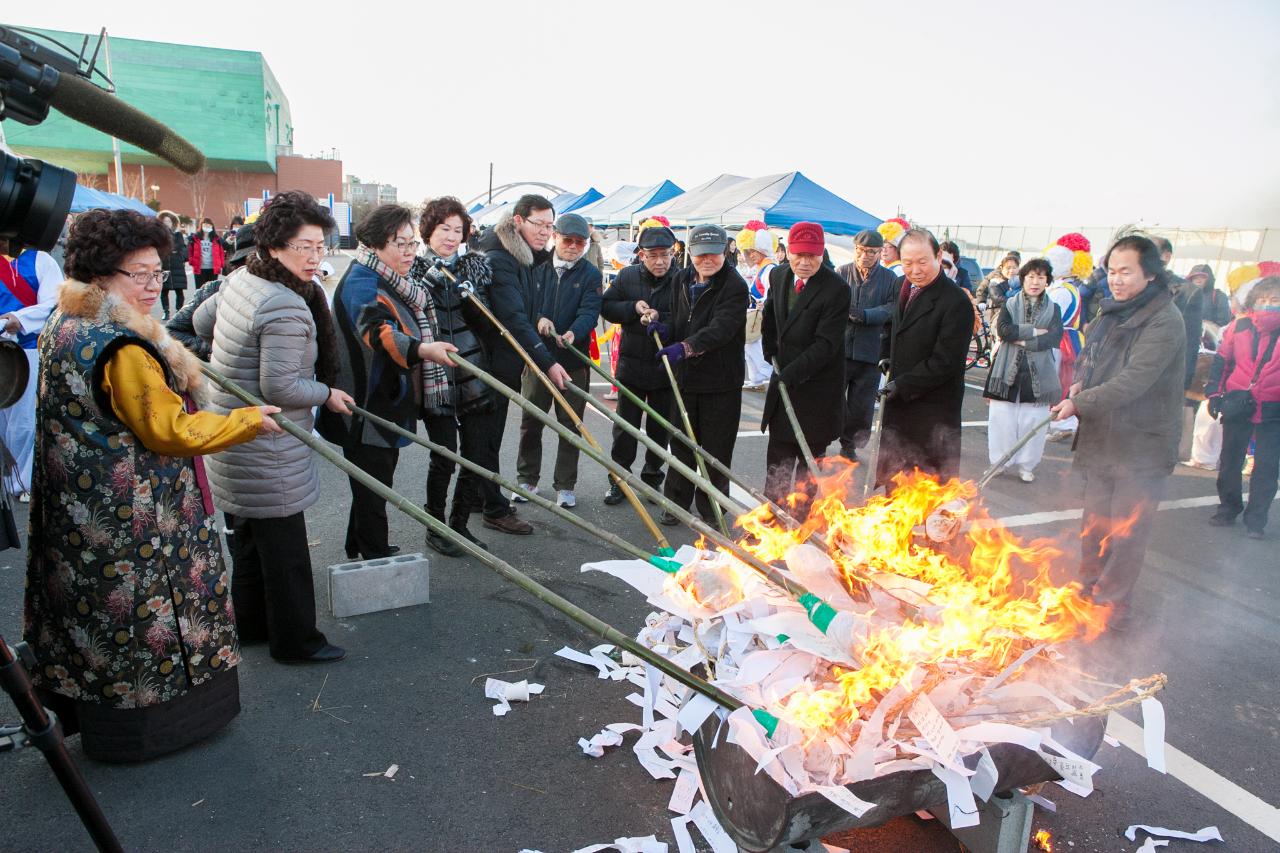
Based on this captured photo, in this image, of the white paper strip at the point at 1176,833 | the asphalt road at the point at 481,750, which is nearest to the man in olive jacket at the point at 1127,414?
the asphalt road at the point at 481,750

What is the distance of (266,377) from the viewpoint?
3516 mm

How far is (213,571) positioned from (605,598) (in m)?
2.28

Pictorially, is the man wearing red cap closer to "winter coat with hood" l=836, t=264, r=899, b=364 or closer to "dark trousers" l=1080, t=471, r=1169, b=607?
"dark trousers" l=1080, t=471, r=1169, b=607

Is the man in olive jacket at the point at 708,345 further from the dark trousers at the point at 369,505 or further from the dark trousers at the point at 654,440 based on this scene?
the dark trousers at the point at 369,505

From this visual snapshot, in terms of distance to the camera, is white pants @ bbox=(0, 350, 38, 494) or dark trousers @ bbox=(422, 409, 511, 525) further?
white pants @ bbox=(0, 350, 38, 494)

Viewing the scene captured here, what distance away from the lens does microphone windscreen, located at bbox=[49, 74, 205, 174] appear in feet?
5.83

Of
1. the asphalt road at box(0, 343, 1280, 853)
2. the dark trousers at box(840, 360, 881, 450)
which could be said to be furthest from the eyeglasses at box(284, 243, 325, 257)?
the dark trousers at box(840, 360, 881, 450)

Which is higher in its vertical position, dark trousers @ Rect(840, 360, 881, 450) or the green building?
the green building

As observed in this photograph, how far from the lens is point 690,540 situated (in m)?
5.79

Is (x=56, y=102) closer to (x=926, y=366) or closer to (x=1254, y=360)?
(x=926, y=366)

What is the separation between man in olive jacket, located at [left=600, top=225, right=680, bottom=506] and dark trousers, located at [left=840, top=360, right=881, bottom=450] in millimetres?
2507

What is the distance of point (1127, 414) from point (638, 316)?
3.38m

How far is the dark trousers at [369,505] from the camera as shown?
14.8 ft

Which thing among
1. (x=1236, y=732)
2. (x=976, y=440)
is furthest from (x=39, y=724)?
(x=976, y=440)
